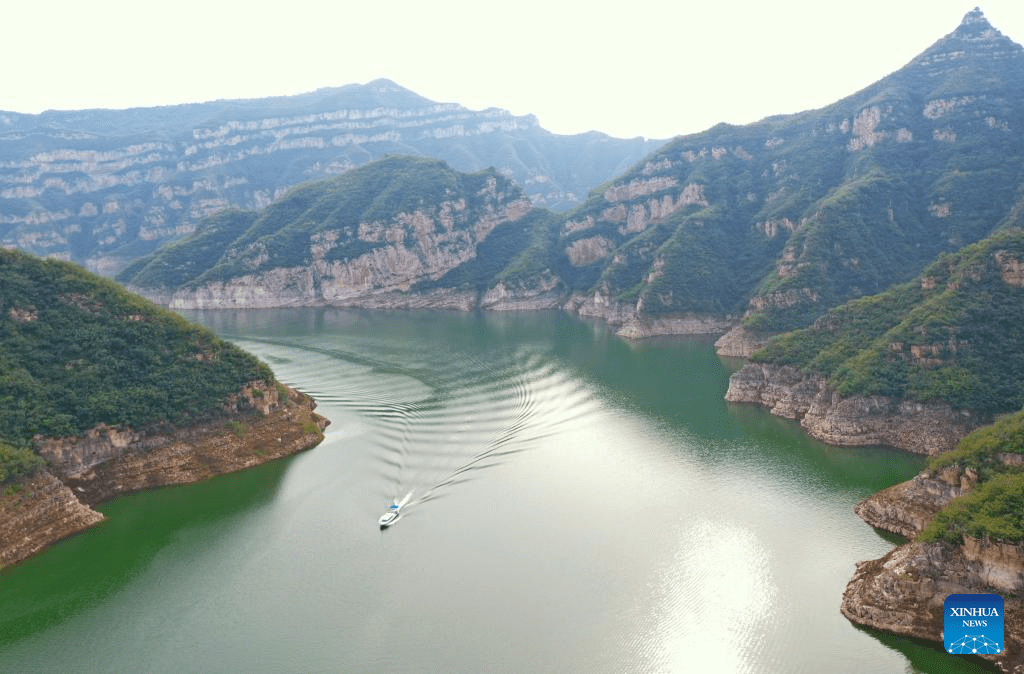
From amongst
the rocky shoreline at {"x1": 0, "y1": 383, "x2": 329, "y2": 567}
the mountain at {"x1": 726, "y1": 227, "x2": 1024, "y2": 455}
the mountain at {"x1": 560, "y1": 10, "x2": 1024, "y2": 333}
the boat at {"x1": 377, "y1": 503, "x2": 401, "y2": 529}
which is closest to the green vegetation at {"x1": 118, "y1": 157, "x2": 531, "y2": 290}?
the mountain at {"x1": 560, "y1": 10, "x2": 1024, "y2": 333}

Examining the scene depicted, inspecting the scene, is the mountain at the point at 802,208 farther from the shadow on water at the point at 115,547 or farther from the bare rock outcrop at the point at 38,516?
the bare rock outcrop at the point at 38,516

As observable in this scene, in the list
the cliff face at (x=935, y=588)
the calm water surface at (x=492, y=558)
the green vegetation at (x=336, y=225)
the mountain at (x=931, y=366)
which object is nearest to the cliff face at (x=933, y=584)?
the cliff face at (x=935, y=588)

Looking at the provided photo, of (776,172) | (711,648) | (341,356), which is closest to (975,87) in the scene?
(776,172)

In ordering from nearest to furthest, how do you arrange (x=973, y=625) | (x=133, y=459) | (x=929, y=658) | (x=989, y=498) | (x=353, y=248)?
(x=973, y=625) → (x=929, y=658) → (x=989, y=498) → (x=133, y=459) → (x=353, y=248)

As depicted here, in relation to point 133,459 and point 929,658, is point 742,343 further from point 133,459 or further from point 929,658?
point 133,459

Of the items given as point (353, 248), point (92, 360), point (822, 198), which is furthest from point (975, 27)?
point (92, 360)

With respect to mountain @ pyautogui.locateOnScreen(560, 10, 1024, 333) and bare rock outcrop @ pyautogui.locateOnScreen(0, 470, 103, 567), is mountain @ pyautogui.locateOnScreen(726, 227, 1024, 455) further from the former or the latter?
bare rock outcrop @ pyautogui.locateOnScreen(0, 470, 103, 567)
